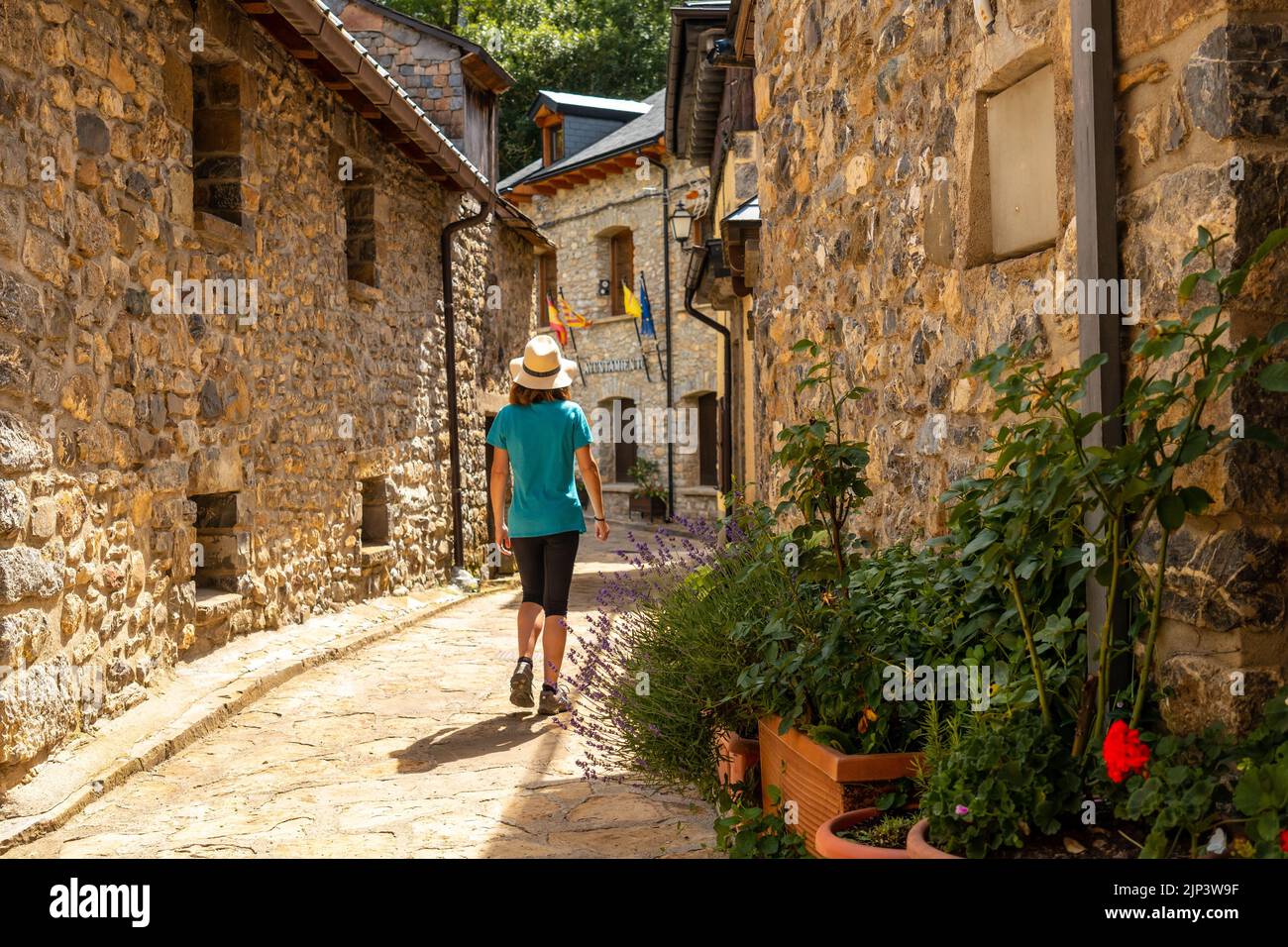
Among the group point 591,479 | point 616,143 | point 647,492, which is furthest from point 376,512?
point 616,143

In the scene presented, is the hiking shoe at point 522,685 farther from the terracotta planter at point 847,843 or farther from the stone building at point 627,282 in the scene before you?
the stone building at point 627,282

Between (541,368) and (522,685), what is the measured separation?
1.39 metres

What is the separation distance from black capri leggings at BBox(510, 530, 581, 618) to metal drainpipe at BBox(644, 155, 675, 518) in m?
14.8

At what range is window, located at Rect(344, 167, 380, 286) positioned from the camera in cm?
931

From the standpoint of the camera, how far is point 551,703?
5.41 meters

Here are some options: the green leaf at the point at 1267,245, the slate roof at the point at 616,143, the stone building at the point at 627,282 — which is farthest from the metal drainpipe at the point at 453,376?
the green leaf at the point at 1267,245

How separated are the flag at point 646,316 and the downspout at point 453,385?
9497 mm

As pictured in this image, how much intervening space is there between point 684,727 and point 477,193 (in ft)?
27.2

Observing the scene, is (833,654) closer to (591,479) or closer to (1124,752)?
(1124,752)

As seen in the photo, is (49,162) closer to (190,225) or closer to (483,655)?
(190,225)

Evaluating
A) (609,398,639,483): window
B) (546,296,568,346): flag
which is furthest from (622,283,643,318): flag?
(609,398,639,483): window

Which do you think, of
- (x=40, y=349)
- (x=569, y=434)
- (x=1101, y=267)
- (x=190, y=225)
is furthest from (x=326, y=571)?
(x=1101, y=267)

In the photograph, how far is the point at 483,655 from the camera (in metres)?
7.27

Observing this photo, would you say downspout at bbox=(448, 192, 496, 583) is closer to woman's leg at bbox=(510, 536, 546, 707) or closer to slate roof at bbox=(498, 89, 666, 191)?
woman's leg at bbox=(510, 536, 546, 707)
